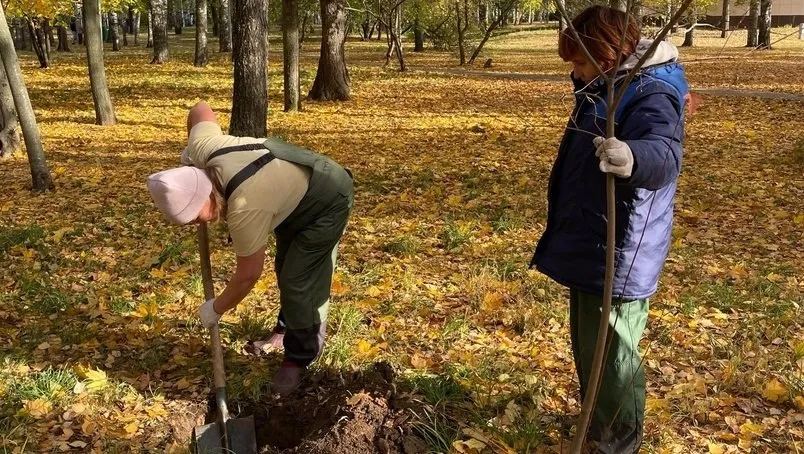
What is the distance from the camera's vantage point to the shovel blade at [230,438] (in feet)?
9.54

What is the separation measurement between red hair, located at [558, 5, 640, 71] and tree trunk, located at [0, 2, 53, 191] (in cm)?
607

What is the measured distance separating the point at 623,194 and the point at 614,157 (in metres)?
0.42

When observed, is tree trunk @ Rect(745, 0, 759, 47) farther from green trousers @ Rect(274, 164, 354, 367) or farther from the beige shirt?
the beige shirt

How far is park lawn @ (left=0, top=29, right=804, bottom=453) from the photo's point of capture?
3000mm

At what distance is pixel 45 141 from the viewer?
→ 9164 millimetres

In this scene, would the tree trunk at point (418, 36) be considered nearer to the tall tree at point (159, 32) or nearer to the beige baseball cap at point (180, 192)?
the tall tree at point (159, 32)

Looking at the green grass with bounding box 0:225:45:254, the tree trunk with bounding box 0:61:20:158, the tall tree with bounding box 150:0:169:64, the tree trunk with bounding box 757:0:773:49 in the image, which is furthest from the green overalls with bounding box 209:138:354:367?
the tree trunk with bounding box 757:0:773:49

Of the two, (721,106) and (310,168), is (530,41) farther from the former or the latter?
(310,168)

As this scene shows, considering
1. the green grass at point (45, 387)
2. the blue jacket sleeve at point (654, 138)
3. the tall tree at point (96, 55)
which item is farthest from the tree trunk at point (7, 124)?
the blue jacket sleeve at point (654, 138)

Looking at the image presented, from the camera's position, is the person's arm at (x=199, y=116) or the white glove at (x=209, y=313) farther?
the person's arm at (x=199, y=116)

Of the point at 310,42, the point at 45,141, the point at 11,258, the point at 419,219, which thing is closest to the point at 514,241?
the point at 419,219

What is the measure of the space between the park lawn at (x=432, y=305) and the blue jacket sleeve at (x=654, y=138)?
0.23 metres

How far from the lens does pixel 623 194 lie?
209 cm

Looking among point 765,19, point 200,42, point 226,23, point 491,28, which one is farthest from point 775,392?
point 765,19
